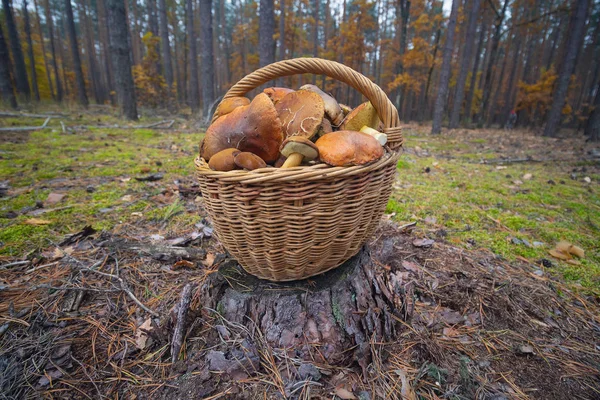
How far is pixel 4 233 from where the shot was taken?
89.2 inches

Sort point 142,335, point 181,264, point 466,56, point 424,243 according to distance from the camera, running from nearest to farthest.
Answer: point 142,335
point 181,264
point 424,243
point 466,56

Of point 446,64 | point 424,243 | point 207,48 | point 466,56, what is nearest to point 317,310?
point 424,243

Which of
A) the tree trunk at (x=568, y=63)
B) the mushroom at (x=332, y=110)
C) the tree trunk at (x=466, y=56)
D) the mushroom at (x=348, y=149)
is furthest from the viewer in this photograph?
the tree trunk at (x=466, y=56)

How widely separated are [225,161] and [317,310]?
3.00 feet

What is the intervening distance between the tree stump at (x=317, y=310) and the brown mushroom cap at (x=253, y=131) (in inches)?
29.6

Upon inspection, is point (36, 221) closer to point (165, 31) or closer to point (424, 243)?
point (424, 243)

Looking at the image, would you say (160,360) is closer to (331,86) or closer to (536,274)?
(536,274)

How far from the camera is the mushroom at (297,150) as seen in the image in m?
1.23

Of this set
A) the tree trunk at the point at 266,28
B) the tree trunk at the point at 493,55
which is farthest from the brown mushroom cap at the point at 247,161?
the tree trunk at the point at 493,55

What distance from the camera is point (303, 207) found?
1.16 meters

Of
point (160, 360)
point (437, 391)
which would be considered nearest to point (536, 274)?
point (437, 391)

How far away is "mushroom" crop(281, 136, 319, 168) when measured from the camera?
1226 mm

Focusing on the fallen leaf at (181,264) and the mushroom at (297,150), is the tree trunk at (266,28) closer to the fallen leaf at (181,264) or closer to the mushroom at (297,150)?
the fallen leaf at (181,264)

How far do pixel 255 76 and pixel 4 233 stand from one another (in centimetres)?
254
